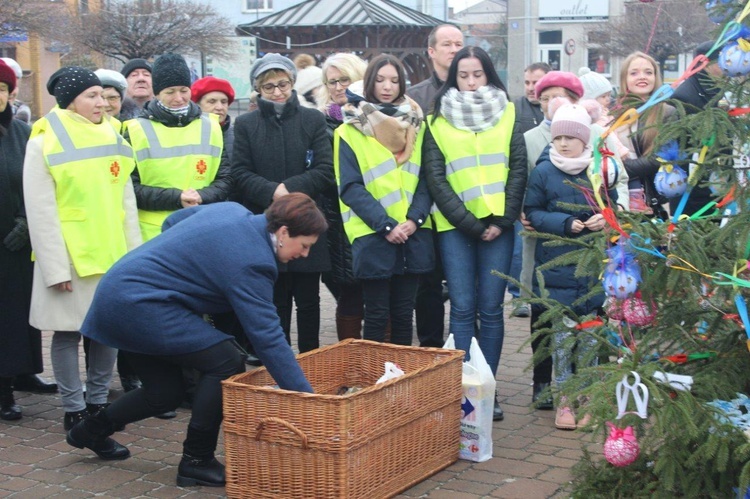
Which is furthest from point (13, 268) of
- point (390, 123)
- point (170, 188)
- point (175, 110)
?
point (390, 123)

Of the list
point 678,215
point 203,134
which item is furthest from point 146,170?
point 678,215

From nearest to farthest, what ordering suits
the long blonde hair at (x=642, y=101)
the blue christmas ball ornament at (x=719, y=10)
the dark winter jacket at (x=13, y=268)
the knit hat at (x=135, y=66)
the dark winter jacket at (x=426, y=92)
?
1. the blue christmas ball ornament at (x=719, y=10)
2. the long blonde hair at (x=642, y=101)
3. the dark winter jacket at (x=13, y=268)
4. the dark winter jacket at (x=426, y=92)
5. the knit hat at (x=135, y=66)

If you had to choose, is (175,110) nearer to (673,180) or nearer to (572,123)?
(572,123)

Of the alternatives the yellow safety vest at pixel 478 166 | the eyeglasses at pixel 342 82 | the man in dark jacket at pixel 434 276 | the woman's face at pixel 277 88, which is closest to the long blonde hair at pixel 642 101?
the yellow safety vest at pixel 478 166

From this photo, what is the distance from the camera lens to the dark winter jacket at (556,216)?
5.79 metres

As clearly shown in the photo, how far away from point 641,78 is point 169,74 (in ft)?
9.74

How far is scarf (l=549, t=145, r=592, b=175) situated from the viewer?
5793 millimetres

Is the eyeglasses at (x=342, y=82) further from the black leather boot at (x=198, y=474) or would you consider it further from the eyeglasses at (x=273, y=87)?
the black leather boot at (x=198, y=474)

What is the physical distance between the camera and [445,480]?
5.03m

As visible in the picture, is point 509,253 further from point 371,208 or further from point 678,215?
point 678,215

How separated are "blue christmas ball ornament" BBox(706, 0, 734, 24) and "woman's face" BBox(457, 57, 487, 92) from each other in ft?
6.08

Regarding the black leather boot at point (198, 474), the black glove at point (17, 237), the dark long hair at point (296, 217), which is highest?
the dark long hair at point (296, 217)

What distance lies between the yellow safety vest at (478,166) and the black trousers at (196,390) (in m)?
1.65

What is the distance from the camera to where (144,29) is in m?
31.6
